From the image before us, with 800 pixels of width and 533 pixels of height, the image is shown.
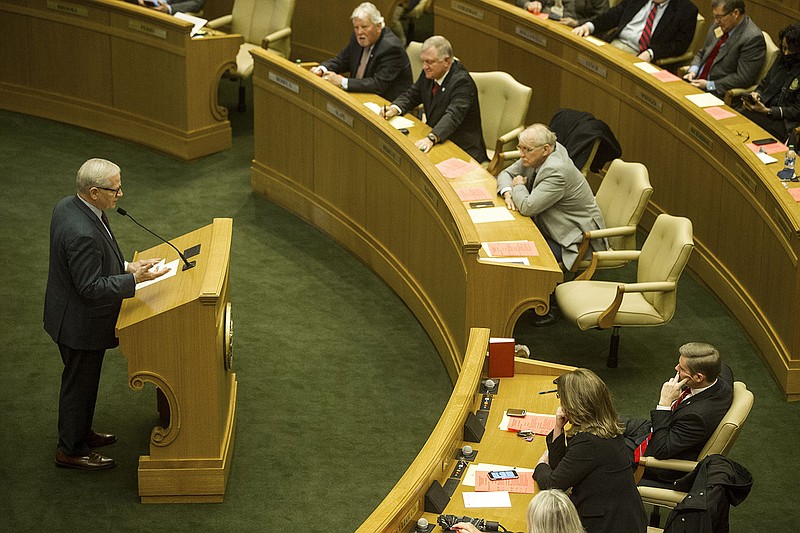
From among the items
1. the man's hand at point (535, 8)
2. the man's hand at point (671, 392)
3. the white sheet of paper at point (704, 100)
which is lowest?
the man's hand at point (671, 392)

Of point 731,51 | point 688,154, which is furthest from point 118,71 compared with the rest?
point 731,51

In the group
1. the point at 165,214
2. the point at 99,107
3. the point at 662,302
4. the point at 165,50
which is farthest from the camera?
the point at 99,107

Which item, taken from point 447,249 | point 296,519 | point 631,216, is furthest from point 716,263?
point 296,519

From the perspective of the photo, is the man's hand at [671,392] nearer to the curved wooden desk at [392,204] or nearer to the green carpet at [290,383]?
the green carpet at [290,383]

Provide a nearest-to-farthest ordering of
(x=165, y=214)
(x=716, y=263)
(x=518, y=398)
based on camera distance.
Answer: (x=518, y=398), (x=716, y=263), (x=165, y=214)

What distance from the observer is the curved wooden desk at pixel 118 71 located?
9.08m

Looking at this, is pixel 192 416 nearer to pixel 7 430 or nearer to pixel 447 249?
pixel 7 430

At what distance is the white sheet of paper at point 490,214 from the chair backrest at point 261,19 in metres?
3.88

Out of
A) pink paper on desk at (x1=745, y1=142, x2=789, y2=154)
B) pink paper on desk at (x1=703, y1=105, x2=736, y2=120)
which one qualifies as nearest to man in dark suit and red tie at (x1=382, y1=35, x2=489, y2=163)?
pink paper on desk at (x1=703, y1=105, x2=736, y2=120)

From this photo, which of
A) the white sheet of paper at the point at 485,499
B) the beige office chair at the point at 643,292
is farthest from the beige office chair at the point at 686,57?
the white sheet of paper at the point at 485,499

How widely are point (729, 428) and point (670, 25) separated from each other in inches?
191

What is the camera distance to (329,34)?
11.0 metres

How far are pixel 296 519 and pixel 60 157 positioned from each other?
5.04 metres

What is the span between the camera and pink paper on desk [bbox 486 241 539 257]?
6.00 metres
